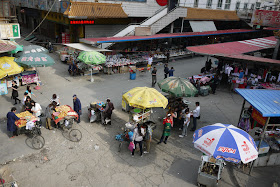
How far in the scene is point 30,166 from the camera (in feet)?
28.4

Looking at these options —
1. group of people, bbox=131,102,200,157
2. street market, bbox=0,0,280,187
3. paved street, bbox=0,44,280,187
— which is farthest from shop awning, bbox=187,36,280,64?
group of people, bbox=131,102,200,157

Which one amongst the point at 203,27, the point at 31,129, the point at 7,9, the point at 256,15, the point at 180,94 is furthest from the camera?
the point at 203,27

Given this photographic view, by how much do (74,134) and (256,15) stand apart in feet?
68.2

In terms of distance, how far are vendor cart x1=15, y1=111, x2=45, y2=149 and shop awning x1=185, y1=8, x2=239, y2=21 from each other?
25781mm

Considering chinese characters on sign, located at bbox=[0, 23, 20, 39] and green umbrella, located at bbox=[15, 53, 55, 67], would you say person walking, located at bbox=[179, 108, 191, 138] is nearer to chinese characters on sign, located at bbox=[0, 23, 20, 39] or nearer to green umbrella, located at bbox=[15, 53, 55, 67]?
green umbrella, located at bbox=[15, 53, 55, 67]

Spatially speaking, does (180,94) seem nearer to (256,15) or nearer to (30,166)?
(30,166)

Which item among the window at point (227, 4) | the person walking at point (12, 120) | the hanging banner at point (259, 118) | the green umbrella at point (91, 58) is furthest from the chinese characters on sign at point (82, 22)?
the window at point (227, 4)

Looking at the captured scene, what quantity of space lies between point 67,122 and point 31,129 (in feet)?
5.23

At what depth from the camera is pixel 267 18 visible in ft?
67.3

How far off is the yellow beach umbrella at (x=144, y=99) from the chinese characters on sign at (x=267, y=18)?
16.0 meters

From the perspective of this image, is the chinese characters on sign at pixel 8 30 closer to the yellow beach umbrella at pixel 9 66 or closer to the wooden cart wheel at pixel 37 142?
the yellow beach umbrella at pixel 9 66

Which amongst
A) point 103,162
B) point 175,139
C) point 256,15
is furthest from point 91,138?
point 256,15

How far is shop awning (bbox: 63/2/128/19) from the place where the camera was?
22.1 m

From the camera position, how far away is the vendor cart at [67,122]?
34.9 ft
